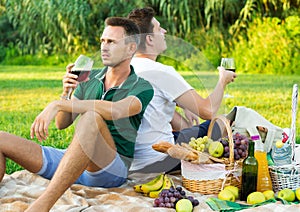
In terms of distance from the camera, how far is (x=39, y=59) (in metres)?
9.96

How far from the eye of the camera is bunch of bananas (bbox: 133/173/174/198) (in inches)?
123

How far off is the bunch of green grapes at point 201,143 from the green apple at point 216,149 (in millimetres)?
37

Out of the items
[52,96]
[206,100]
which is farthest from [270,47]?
[206,100]

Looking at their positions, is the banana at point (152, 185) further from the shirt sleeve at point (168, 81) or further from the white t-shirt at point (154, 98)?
the shirt sleeve at point (168, 81)

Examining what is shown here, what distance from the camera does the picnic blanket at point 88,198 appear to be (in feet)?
9.50

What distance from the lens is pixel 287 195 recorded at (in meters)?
2.97

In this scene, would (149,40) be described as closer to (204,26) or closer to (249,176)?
(249,176)

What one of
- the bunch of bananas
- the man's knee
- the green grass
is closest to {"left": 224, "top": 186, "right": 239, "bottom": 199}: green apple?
the bunch of bananas

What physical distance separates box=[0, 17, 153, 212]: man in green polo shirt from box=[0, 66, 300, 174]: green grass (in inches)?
34.9

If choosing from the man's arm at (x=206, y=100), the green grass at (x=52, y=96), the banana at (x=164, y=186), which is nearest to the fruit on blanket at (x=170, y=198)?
the banana at (x=164, y=186)

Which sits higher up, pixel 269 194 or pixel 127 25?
pixel 127 25

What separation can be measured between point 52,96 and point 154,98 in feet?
12.4

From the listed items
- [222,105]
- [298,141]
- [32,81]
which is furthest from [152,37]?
[32,81]

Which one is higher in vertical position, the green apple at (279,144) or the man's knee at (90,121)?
the man's knee at (90,121)
